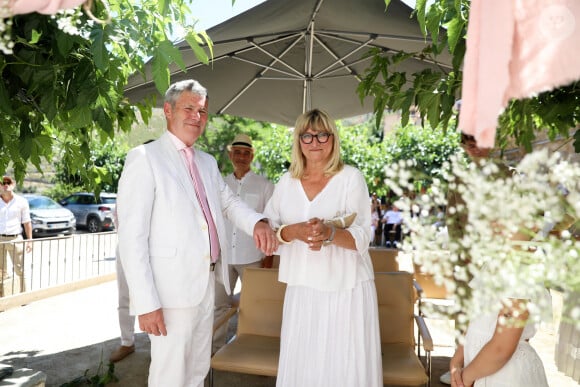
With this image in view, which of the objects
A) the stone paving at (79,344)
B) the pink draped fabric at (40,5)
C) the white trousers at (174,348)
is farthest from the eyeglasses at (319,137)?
the stone paving at (79,344)

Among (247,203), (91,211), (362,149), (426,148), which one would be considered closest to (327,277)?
(247,203)

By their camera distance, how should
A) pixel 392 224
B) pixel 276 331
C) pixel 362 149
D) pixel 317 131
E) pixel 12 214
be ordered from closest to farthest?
pixel 317 131 → pixel 276 331 → pixel 12 214 → pixel 392 224 → pixel 362 149

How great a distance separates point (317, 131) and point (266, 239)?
0.71 meters

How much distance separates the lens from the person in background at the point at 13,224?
744 cm

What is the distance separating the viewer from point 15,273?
7.60 m

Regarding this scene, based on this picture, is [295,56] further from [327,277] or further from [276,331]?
[327,277]

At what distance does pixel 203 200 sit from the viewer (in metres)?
2.83

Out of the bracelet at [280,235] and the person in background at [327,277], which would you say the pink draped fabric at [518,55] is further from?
the bracelet at [280,235]

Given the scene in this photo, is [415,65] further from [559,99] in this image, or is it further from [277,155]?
[277,155]

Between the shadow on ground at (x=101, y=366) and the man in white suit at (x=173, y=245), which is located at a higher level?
the man in white suit at (x=173, y=245)

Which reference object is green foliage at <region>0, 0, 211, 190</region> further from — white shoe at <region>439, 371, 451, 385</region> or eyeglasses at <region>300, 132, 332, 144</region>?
white shoe at <region>439, 371, 451, 385</region>

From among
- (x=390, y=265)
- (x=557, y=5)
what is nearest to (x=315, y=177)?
(x=557, y=5)

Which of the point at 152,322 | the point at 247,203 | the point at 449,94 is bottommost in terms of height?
the point at 152,322

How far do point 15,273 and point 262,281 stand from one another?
17.1 feet
